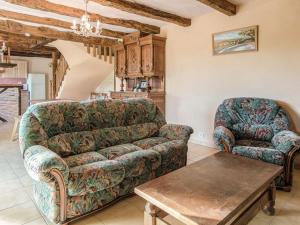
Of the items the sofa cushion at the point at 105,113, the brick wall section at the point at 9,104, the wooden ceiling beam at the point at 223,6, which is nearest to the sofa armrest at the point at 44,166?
the sofa cushion at the point at 105,113

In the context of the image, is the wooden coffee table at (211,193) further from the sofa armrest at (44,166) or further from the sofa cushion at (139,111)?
the sofa cushion at (139,111)

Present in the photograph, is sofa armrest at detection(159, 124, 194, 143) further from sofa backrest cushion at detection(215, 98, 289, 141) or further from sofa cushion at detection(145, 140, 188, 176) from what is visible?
sofa backrest cushion at detection(215, 98, 289, 141)

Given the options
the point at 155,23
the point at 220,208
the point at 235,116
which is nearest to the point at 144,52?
the point at 155,23

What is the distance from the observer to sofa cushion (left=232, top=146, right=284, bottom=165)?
2.41 metres

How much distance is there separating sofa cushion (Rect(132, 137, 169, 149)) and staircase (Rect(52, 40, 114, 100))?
4.10m

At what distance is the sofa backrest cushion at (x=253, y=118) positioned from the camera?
2.98m

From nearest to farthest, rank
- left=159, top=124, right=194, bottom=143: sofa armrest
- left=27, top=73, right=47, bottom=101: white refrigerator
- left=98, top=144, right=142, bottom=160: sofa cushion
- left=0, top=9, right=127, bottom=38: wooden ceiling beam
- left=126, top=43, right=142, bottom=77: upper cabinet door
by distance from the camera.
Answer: left=98, top=144, right=142, bottom=160: sofa cushion, left=159, top=124, right=194, bottom=143: sofa armrest, left=0, top=9, right=127, bottom=38: wooden ceiling beam, left=126, top=43, right=142, bottom=77: upper cabinet door, left=27, top=73, right=47, bottom=101: white refrigerator

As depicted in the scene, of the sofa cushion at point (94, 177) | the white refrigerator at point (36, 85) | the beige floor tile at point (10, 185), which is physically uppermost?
the white refrigerator at point (36, 85)

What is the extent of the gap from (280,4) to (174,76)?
226 centimetres

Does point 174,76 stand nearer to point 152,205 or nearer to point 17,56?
point 152,205

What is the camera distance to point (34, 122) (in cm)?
215

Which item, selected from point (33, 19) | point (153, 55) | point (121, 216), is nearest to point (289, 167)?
point (121, 216)

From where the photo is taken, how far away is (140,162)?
7.20ft

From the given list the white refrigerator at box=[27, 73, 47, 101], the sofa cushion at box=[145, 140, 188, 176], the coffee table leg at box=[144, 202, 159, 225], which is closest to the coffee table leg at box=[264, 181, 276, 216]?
the sofa cushion at box=[145, 140, 188, 176]
